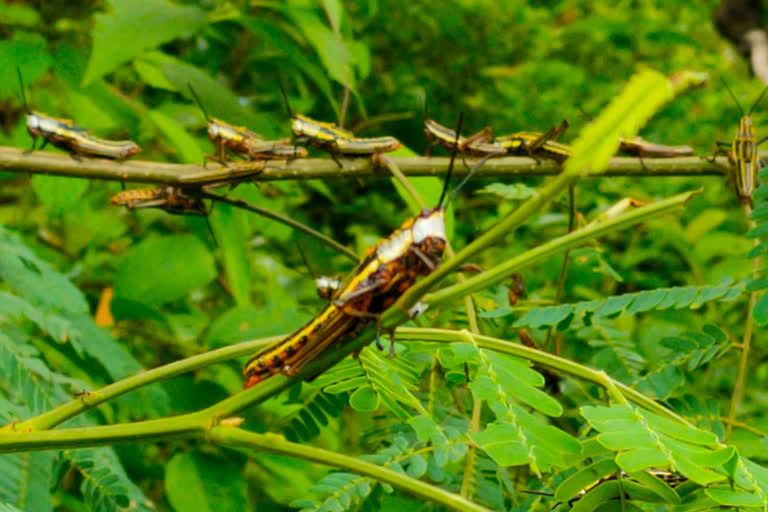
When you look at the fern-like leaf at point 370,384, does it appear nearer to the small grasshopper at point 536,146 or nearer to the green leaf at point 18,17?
the small grasshopper at point 536,146

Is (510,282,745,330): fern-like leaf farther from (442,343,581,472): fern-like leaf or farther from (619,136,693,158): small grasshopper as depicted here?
(619,136,693,158): small grasshopper

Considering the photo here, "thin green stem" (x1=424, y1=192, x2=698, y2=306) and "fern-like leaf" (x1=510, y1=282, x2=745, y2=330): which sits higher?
"thin green stem" (x1=424, y1=192, x2=698, y2=306)

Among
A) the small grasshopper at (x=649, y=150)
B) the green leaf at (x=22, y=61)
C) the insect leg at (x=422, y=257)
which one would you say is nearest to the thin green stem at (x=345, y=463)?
the insect leg at (x=422, y=257)

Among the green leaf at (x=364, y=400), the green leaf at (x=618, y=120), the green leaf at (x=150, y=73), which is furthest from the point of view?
the green leaf at (x=150, y=73)

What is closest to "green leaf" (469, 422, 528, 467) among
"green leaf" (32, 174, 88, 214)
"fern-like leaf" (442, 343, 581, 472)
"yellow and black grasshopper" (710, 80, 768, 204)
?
"fern-like leaf" (442, 343, 581, 472)

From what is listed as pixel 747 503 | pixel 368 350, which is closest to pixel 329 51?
pixel 368 350

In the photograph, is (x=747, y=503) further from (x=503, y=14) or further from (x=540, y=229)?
(x=503, y=14)

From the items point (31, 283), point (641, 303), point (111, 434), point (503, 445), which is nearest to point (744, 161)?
point (641, 303)
